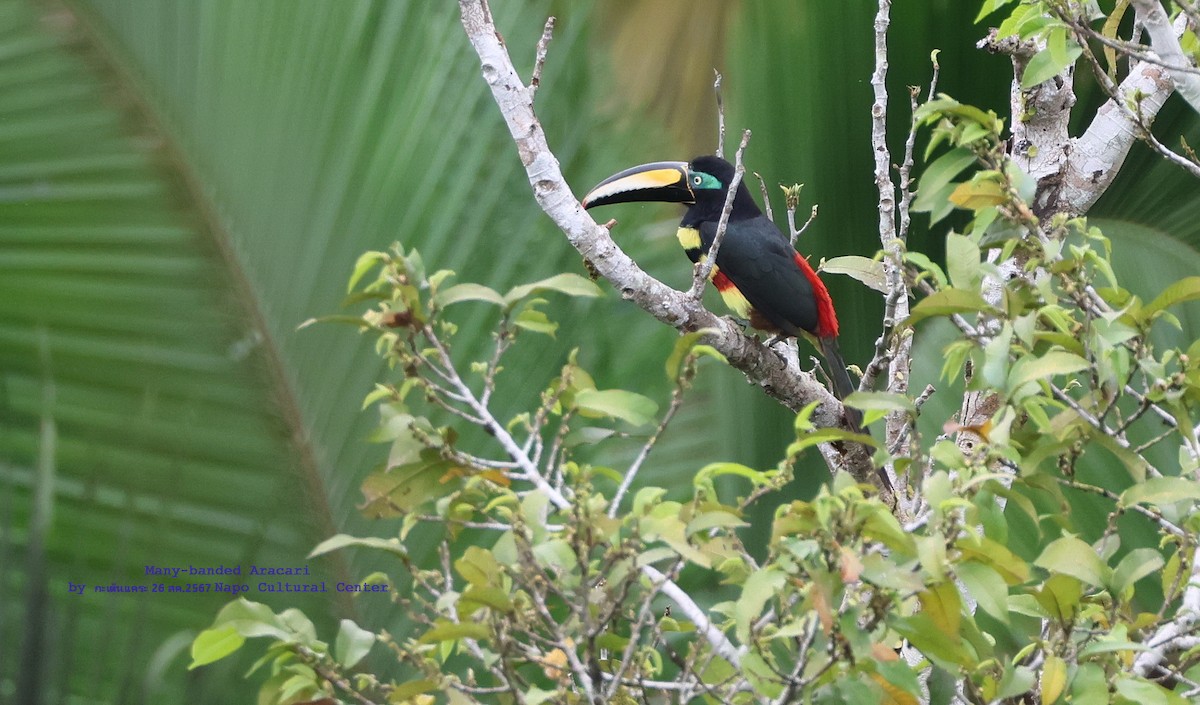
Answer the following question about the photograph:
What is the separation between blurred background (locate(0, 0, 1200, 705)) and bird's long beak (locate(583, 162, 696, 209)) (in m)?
0.15

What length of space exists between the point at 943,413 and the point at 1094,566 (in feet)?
6.28

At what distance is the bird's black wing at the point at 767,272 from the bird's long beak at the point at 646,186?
205mm

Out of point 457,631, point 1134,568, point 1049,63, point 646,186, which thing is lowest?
point 1134,568

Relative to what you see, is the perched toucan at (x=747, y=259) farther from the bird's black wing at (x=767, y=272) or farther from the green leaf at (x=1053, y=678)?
the green leaf at (x=1053, y=678)

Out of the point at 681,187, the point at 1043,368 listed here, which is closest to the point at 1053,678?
the point at 1043,368

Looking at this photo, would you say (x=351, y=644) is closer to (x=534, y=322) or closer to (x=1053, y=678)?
(x=534, y=322)

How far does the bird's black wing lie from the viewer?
3895 mm

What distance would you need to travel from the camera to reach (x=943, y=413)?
3.39 meters

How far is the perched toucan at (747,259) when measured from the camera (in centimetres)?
373

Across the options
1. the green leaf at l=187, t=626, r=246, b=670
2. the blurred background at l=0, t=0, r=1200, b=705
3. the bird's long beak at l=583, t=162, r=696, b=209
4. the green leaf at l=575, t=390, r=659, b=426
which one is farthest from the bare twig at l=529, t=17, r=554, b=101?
the green leaf at l=187, t=626, r=246, b=670

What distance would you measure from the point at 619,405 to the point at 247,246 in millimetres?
1732

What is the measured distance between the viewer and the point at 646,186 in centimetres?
366

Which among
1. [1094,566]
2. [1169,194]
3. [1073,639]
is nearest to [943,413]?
[1169,194]

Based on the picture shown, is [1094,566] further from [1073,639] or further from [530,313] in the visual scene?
[530,313]
